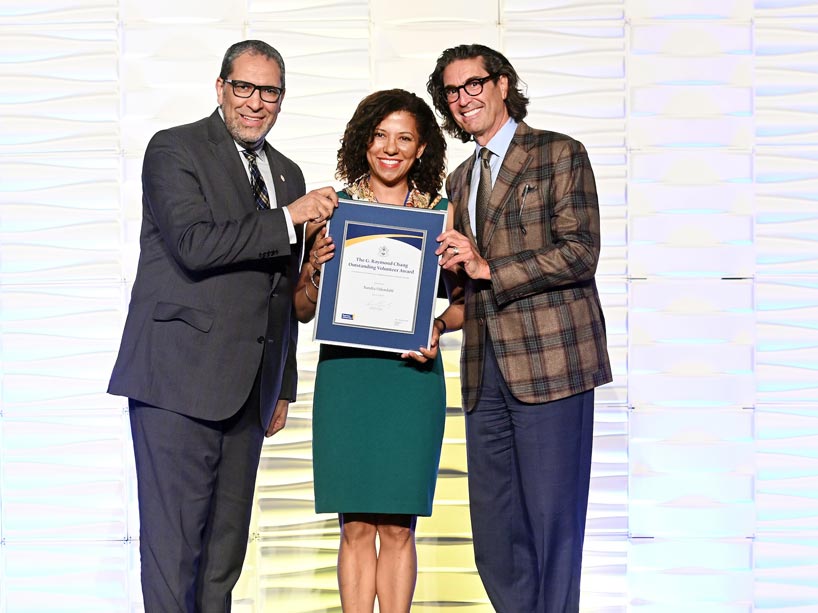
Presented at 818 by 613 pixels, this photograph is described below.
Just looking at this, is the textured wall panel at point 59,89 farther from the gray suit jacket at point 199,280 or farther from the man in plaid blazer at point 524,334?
the man in plaid blazer at point 524,334

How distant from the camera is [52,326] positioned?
163 inches

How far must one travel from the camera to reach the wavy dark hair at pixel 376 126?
3.13 metres

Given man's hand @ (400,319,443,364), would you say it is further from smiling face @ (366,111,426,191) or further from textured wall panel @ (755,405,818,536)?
textured wall panel @ (755,405,818,536)

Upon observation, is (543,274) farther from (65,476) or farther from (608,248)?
(65,476)

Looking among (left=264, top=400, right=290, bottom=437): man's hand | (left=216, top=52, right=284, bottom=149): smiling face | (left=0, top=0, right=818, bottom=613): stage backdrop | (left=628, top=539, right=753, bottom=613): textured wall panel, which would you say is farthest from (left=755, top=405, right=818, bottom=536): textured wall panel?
(left=216, top=52, right=284, bottom=149): smiling face

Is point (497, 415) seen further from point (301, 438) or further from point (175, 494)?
point (301, 438)

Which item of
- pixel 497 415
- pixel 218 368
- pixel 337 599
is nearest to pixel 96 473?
pixel 337 599

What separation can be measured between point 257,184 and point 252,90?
0.95 ft

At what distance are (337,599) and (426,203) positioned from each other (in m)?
1.99

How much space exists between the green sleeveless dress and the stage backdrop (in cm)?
133

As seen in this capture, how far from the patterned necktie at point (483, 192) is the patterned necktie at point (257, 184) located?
2.27ft

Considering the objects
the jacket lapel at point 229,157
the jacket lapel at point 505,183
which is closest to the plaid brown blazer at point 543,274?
the jacket lapel at point 505,183

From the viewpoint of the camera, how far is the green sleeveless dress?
3055 millimetres

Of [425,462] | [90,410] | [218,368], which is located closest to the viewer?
[218,368]
